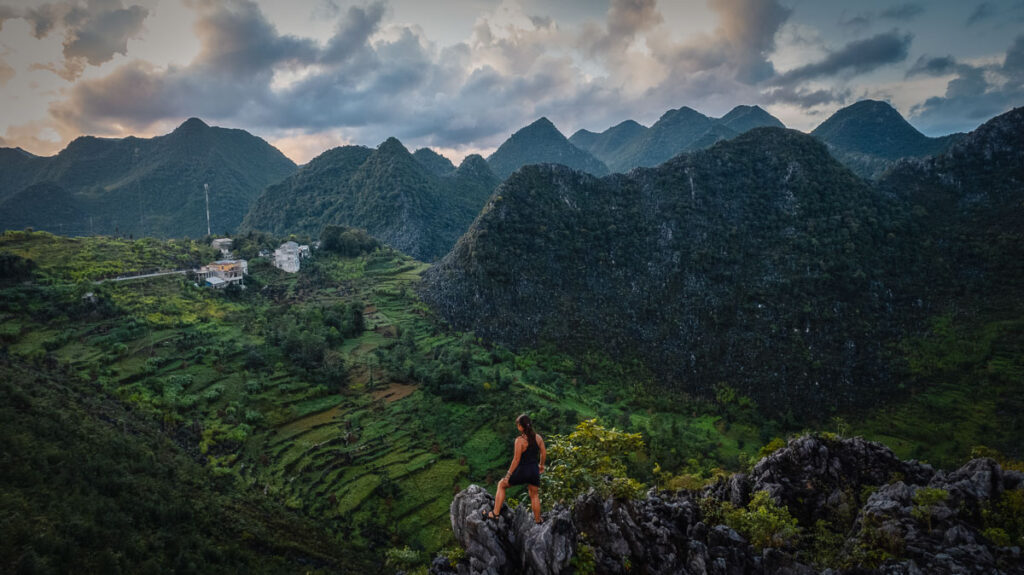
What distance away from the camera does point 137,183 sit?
470ft

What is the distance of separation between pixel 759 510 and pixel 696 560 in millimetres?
2332

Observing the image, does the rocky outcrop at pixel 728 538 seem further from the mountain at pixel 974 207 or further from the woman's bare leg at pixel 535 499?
the mountain at pixel 974 207

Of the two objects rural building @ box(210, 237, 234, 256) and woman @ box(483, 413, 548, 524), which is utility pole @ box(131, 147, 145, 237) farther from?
woman @ box(483, 413, 548, 524)

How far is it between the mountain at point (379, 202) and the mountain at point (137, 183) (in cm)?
2814

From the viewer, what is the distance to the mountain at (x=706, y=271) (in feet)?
164

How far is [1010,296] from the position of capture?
46.0 m

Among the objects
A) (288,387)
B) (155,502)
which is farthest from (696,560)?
(288,387)

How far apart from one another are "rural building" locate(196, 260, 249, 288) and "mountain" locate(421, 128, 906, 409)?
86.1 feet

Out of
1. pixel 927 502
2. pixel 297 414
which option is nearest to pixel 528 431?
pixel 927 502

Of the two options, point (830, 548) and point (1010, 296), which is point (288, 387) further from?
point (1010, 296)

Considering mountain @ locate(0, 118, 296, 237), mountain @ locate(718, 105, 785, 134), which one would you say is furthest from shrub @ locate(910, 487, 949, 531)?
mountain @ locate(718, 105, 785, 134)

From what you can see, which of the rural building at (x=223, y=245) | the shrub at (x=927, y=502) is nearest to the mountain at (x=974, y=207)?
the shrub at (x=927, y=502)

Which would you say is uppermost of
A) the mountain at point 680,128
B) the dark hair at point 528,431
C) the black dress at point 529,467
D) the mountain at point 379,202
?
the mountain at point 680,128

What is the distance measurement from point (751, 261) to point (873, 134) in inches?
4389
